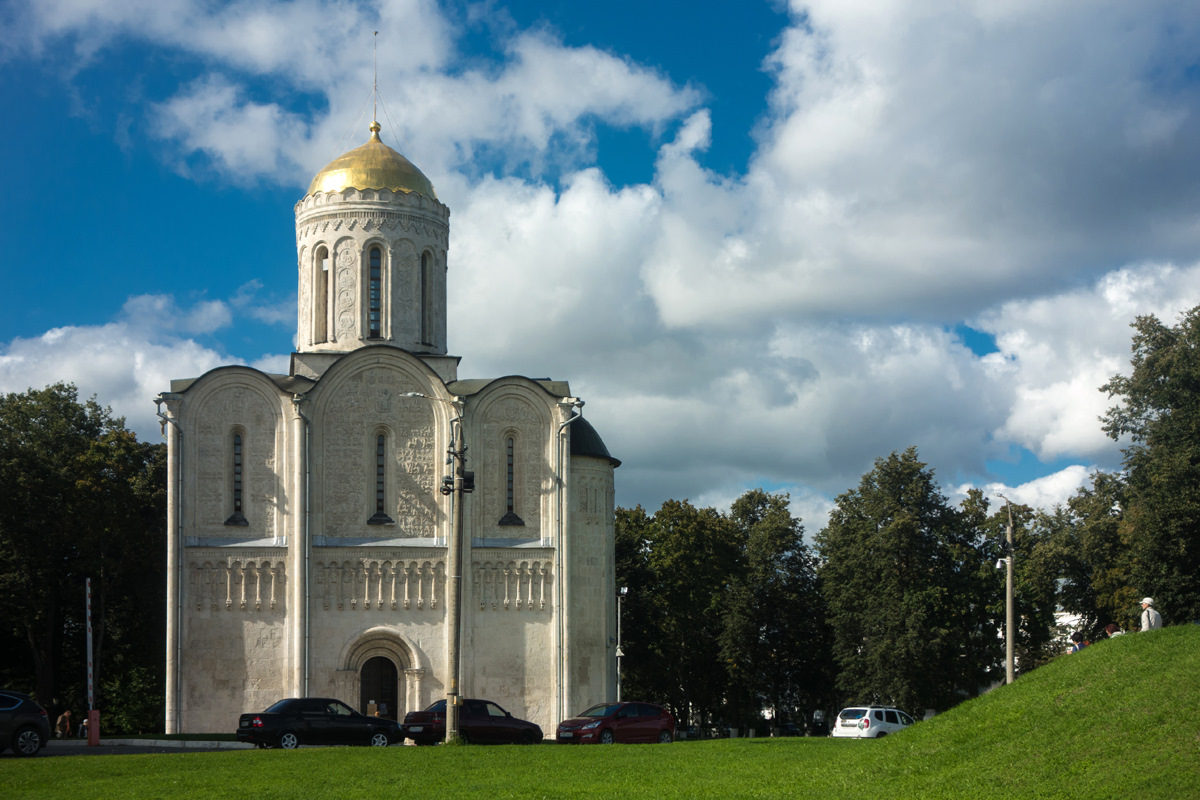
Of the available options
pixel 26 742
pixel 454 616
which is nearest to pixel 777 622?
pixel 454 616

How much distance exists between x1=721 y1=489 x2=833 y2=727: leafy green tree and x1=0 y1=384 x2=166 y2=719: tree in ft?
71.1

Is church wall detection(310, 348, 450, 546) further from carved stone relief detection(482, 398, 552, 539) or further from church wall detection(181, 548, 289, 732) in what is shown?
church wall detection(181, 548, 289, 732)

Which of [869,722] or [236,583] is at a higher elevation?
[236,583]

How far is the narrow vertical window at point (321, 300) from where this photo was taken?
1481 inches

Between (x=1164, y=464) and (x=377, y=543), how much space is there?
2182 cm

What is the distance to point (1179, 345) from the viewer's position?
33.7 meters

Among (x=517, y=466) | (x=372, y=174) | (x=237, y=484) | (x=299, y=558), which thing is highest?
(x=372, y=174)

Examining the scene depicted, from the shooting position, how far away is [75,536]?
121 feet

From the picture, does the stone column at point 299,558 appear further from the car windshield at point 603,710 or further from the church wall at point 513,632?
the car windshield at point 603,710

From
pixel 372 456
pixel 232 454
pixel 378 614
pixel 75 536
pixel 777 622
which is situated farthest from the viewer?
pixel 777 622

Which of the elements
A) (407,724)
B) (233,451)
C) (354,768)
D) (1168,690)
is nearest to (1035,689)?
(1168,690)

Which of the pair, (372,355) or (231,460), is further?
(372,355)

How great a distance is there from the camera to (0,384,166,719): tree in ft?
120

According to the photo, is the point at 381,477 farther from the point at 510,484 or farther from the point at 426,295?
the point at 426,295
